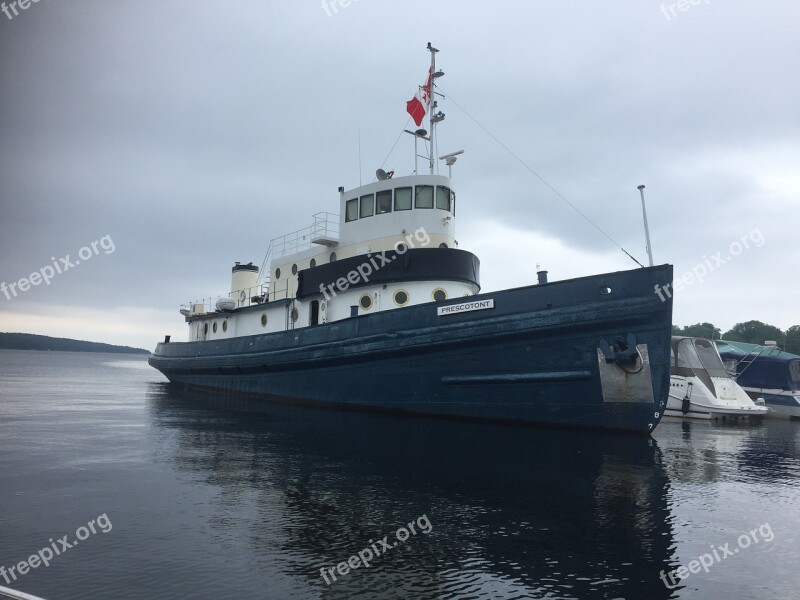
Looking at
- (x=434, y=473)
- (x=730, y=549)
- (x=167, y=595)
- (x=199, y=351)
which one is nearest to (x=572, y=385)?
(x=434, y=473)

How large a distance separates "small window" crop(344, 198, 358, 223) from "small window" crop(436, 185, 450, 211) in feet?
9.76

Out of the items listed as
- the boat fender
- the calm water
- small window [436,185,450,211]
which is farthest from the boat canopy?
small window [436,185,450,211]

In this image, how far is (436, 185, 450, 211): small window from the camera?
16.8 meters

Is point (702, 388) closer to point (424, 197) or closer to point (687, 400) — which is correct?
point (687, 400)

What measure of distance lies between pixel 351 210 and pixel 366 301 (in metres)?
3.63

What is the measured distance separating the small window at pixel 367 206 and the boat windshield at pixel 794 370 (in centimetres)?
1994

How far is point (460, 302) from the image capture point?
44.1 feet

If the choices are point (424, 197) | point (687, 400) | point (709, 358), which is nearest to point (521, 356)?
point (424, 197)

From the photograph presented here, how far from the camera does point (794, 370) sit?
2319 centimetres

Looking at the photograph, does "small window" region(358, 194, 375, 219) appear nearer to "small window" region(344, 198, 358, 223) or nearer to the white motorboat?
"small window" region(344, 198, 358, 223)

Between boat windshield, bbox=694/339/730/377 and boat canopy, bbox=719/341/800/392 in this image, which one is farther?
boat canopy, bbox=719/341/800/392

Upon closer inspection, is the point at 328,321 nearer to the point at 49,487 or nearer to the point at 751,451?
the point at 49,487

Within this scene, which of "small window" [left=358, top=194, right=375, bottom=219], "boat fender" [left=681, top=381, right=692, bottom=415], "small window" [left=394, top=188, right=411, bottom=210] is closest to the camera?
"small window" [left=394, top=188, right=411, bottom=210]

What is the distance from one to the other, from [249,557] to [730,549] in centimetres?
480
